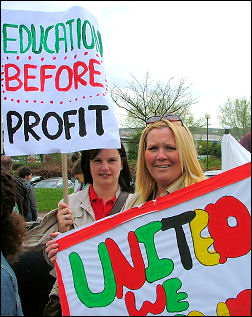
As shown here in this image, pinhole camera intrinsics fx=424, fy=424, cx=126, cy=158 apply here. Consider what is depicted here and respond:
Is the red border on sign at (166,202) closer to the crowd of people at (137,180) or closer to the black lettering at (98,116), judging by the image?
the crowd of people at (137,180)

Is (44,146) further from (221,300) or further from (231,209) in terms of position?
(221,300)

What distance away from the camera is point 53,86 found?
2445mm

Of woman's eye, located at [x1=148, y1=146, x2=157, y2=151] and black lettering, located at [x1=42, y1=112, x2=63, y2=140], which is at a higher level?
black lettering, located at [x1=42, y1=112, x2=63, y2=140]

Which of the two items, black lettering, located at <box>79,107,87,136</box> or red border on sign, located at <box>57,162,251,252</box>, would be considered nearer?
red border on sign, located at <box>57,162,251,252</box>

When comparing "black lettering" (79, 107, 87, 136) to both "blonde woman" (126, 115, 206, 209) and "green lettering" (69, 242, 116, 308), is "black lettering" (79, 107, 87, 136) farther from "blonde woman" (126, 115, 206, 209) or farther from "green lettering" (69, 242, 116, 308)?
"green lettering" (69, 242, 116, 308)

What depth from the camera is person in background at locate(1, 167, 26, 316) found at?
138 centimetres

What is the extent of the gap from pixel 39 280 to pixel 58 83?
1.25m

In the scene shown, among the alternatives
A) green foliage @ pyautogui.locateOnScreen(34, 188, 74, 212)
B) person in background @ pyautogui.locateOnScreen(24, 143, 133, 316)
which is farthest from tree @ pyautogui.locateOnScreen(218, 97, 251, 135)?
person in background @ pyautogui.locateOnScreen(24, 143, 133, 316)

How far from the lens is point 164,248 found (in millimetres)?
2115

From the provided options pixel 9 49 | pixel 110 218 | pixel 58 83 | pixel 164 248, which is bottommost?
pixel 164 248

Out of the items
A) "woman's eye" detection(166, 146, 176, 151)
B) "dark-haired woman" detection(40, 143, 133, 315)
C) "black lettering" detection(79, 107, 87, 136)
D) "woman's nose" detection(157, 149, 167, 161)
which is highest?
"black lettering" detection(79, 107, 87, 136)

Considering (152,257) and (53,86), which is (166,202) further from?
(53,86)

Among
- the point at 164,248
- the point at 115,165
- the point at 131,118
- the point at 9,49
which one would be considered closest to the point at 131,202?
the point at 115,165

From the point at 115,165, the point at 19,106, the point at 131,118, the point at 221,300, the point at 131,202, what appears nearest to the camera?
the point at 221,300
